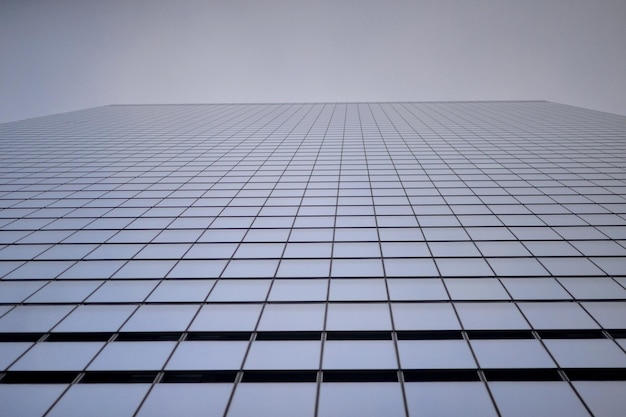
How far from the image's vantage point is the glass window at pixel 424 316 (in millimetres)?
7223

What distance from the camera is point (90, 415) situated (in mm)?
5504

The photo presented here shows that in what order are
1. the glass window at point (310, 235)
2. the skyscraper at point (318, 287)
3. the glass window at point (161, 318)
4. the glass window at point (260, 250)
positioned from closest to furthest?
the skyscraper at point (318, 287) < the glass window at point (161, 318) < the glass window at point (260, 250) < the glass window at point (310, 235)

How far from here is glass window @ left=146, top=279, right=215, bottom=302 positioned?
848cm

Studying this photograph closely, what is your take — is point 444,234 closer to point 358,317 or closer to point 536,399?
point 358,317

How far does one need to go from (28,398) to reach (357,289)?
7299mm

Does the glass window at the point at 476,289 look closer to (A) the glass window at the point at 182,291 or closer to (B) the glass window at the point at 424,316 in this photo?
(B) the glass window at the point at 424,316

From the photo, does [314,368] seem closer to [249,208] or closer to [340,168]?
[249,208]

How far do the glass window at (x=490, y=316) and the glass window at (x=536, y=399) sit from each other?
1.46 m

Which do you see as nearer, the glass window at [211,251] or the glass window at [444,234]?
the glass window at [211,251]

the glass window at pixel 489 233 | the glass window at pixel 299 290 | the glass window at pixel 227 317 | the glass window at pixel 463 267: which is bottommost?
the glass window at pixel 227 317

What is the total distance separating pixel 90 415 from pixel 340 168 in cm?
1580

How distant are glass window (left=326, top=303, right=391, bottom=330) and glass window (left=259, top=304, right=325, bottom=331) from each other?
0.29 meters

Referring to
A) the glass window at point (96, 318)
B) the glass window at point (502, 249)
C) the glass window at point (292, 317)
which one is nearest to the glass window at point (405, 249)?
the glass window at point (502, 249)

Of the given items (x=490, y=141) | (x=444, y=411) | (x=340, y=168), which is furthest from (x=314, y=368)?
(x=490, y=141)
